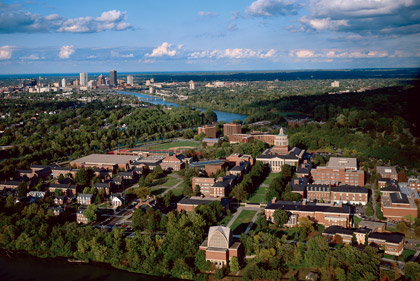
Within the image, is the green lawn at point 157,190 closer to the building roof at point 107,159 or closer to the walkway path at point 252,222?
the building roof at point 107,159

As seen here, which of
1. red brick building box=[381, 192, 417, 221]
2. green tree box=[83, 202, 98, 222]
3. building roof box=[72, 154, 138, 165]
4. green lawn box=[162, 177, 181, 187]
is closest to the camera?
red brick building box=[381, 192, 417, 221]

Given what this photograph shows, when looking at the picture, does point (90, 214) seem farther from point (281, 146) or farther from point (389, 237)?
point (281, 146)

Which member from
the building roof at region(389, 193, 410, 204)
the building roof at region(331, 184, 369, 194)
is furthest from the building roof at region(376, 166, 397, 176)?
the building roof at region(389, 193, 410, 204)

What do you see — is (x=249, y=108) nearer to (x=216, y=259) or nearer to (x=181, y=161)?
(x=181, y=161)

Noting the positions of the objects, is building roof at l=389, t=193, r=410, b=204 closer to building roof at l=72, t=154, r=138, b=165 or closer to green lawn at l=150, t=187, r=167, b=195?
green lawn at l=150, t=187, r=167, b=195

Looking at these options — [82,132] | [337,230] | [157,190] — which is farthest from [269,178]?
[82,132]

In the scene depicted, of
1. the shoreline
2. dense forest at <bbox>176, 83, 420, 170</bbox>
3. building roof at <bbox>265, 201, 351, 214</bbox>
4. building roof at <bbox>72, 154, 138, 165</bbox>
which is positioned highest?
dense forest at <bbox>176, 83, 420, 170</bbox>

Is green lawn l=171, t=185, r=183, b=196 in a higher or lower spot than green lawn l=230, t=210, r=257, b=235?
higher

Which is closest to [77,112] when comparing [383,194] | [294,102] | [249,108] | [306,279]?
[249,108]
